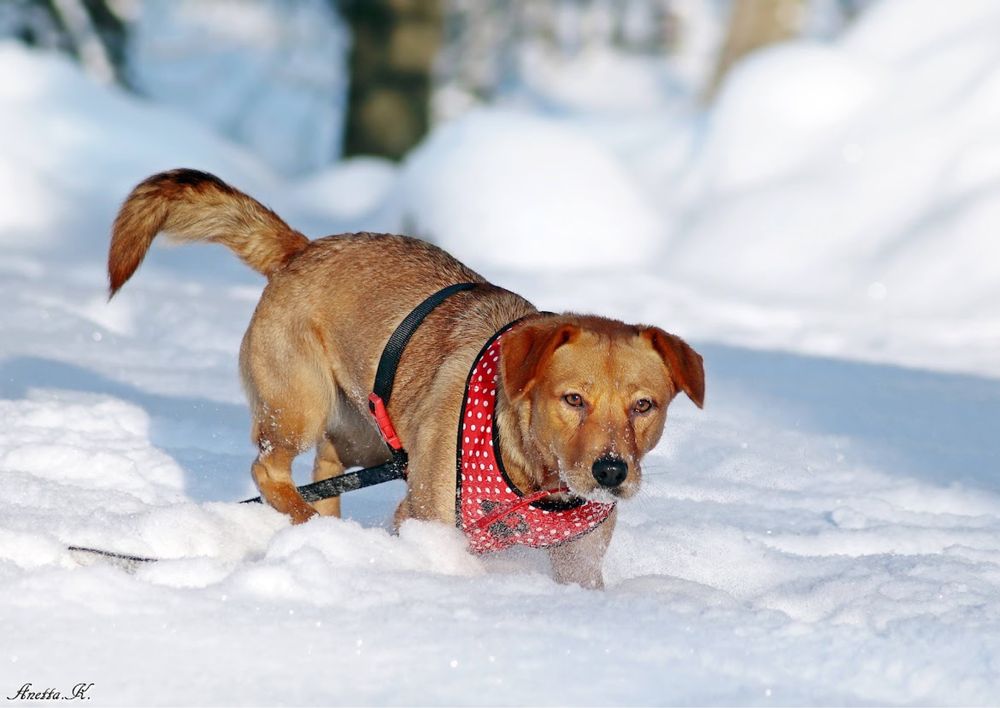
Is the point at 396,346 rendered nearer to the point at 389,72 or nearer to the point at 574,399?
the point at 574,399

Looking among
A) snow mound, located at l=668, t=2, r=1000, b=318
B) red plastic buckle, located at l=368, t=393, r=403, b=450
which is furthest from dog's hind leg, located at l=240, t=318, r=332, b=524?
snow mound, located at l=668, t=2, r=1000, b=318

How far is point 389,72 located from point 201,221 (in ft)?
40.5

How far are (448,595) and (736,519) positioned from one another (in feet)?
5.88

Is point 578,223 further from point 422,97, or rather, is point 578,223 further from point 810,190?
point 422,97

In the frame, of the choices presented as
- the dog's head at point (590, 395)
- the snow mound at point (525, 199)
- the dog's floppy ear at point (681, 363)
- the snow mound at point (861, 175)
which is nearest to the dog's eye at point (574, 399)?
the dog's head at point (590, 395)

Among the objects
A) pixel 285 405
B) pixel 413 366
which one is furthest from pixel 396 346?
pixel 285 405

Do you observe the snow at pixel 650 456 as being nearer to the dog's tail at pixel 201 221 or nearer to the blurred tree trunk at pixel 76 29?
the dog's tail at pixel 201 221

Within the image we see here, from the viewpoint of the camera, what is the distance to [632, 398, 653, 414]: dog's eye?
3928 millimetres

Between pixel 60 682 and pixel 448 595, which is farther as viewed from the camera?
pixel 448 595

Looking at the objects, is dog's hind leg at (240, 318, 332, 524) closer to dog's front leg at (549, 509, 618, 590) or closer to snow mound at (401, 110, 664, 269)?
dog's front leg at (549, 509, 618, 590)

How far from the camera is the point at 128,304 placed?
8414 mm

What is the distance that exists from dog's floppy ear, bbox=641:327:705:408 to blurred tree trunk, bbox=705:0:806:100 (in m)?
15.3

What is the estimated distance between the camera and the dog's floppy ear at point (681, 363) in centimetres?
402

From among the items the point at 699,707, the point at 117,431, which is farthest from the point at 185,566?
the point at 117,431
